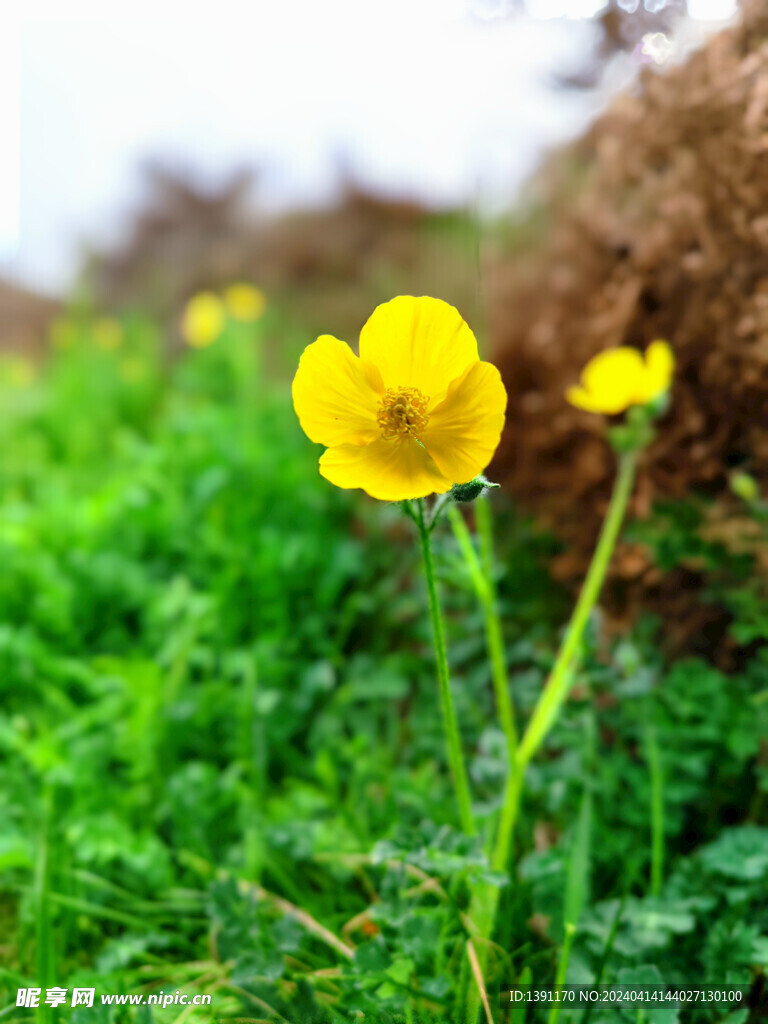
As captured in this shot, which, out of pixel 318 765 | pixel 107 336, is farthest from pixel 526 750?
pixel 107 336

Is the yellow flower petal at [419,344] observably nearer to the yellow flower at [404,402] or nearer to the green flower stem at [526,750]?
the yellow flower at [404,402]

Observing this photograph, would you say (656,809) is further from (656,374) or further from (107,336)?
(107,336)

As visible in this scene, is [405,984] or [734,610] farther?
[734,610]

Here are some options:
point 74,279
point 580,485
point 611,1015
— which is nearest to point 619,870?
point 611,1015

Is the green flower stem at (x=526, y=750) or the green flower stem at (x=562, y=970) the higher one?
the green flower stem at (x=526, y=750)

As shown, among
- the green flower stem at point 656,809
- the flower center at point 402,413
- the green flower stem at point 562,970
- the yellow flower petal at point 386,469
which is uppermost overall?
the flower center at point 402,413

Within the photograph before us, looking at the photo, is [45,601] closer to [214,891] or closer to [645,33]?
[214,891]

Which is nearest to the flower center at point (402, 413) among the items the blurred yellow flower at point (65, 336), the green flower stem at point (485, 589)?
the green flower stem at point (485, 589)

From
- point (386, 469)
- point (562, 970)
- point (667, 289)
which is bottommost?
point (562, 970)
